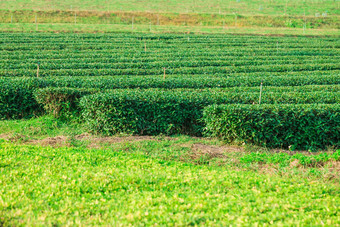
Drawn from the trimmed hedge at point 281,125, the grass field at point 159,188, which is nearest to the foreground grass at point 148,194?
the grass field at point 159,188

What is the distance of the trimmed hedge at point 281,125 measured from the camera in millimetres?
11555

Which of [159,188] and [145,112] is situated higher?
[145,112]

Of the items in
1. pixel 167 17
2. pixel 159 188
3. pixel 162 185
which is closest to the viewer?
pixel 159 188

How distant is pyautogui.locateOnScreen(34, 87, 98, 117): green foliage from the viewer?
1458 centimetres

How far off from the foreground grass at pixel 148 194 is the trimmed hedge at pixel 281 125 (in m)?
2.61

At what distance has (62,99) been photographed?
1465 cm

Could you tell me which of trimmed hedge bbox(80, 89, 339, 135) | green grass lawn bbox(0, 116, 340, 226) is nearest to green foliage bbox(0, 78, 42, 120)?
trimmed hedge bbox(80, 89, 339, 135)

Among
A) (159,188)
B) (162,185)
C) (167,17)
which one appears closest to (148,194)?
(159,188)

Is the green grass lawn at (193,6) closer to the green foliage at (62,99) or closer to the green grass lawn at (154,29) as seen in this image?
the green grass lawn at (154,29)

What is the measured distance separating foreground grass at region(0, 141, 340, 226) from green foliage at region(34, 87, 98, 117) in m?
5.31

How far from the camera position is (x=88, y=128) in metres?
13.3

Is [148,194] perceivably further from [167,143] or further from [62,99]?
[62,99]

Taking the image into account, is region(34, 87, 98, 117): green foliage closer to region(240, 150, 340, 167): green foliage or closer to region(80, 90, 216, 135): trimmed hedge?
region(80, 90, 216, 135): trimmed hedge

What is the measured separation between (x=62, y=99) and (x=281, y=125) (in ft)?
28.7
